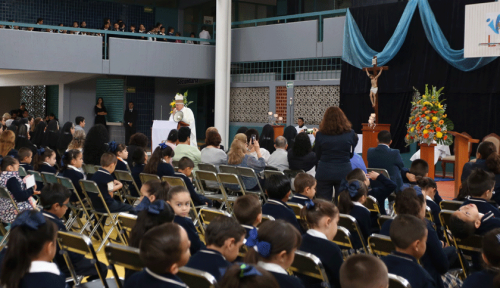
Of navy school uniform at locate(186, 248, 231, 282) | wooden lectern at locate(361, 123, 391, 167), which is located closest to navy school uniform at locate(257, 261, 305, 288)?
navy school uniform at locate(186, 248, 231, 282)

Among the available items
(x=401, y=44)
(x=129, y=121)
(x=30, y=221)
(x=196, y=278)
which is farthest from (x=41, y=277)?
(x=129, y=121)

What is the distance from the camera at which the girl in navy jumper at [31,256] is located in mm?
2557

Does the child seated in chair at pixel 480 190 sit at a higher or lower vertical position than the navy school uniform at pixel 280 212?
higher

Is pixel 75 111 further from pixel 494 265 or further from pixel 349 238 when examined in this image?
pixel 494 265

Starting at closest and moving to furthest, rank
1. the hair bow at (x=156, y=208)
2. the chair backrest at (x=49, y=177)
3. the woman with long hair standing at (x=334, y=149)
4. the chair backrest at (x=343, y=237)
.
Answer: the hair bow at (x=156, y=208) → the chair backrest at (x=343, y=237) → the woman with long hair standing at (x=334, y=149) → the chair backrest at (x=49, y=177)

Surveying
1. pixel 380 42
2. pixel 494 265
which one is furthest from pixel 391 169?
pixel 380 42

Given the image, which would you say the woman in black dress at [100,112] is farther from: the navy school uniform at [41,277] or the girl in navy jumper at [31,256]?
the navy school uniform at [41,277]

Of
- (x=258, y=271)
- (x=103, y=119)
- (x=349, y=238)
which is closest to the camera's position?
(x=258, y=271)

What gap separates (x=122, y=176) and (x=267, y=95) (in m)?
9.63

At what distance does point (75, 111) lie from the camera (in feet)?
57.7

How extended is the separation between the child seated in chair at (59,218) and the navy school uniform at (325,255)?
1332 mm

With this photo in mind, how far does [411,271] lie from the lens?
2830 millimetres

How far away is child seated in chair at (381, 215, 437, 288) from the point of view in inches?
111

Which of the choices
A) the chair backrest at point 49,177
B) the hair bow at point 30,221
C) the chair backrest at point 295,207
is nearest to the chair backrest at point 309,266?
the hair bow at point 30,221
